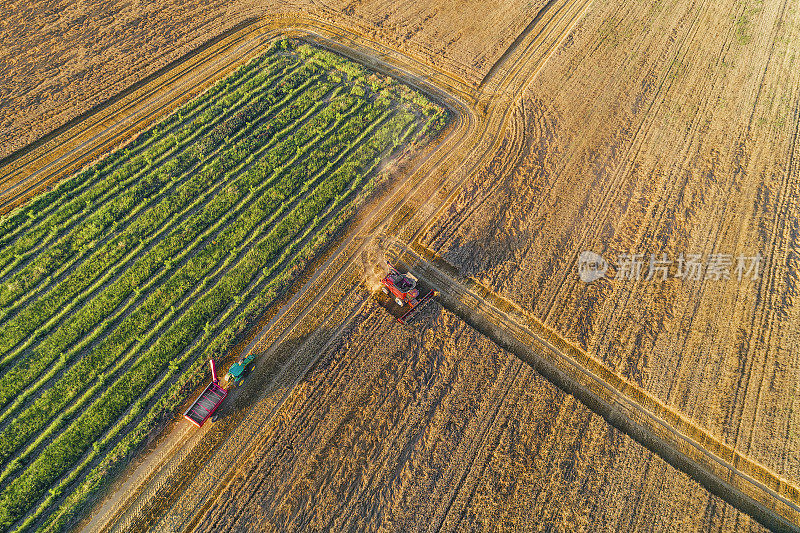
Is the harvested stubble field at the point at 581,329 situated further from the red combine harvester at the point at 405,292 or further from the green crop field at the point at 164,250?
the green crop field at the point at 164,250

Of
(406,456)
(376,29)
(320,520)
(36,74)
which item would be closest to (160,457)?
(320,520)

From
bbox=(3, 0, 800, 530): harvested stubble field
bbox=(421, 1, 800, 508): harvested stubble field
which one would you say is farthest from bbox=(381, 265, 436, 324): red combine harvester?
bbox=(421, 1, 800, 508): harvested stubble field

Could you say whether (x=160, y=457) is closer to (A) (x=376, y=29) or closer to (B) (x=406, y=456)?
(B) (x=406, y=456)

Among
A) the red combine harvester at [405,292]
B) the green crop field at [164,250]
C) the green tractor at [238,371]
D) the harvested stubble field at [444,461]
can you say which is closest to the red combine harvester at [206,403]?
the green tractor at [238,371]

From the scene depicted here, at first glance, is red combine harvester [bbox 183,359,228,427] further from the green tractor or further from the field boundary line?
the field boundary line

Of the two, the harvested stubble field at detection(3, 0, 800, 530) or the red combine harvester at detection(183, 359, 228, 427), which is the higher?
the harvested stubble field at detection(3, 0, 800, 530)

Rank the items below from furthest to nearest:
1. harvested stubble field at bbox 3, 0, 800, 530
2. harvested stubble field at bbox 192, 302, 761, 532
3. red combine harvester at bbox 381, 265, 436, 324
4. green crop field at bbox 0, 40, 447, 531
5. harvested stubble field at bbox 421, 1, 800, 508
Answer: red combine harvester at bbox 381, 265, 436, 324
harvested stubble field at bbox 421, 1, 800, 508
green crop field at bbox 0, 40, 447, 531
harvested stubble field at bbox 3, 0, 800, 530
harvested stubble field at bbox 192, 302, 761, 532
